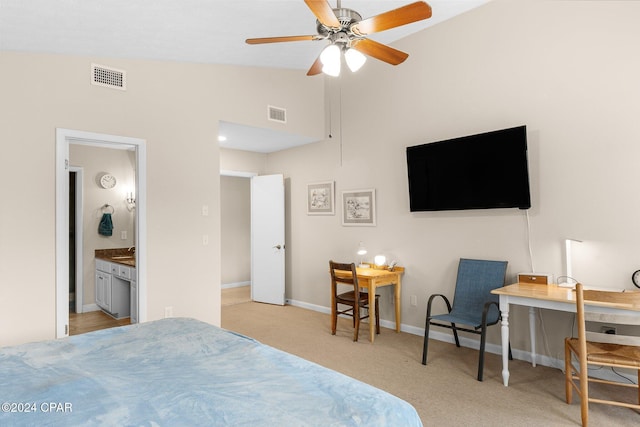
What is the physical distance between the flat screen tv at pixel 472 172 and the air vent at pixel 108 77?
2936 mm

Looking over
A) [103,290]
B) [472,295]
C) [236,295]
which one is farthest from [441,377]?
[103,290]

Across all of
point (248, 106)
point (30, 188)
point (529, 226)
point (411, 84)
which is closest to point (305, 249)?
point (248, 106)

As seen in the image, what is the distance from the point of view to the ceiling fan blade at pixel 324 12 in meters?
1.90

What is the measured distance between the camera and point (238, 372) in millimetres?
1558

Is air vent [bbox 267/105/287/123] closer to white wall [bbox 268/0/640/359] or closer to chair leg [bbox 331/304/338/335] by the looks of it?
white wall [bbox 268/0/640/359]

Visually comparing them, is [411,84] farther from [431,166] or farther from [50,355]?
[50,355]

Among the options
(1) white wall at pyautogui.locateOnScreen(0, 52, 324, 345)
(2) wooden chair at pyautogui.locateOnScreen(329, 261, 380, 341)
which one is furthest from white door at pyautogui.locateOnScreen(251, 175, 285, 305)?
(2) wooden chair at pyautogui.locateOnScreen(329, 261, 380, 341)

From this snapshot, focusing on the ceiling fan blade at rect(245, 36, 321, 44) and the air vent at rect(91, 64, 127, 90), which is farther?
the air vent at rect(91, 64, 127, 90)

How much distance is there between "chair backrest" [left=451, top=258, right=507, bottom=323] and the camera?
352cm

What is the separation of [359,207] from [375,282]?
3.66 feet

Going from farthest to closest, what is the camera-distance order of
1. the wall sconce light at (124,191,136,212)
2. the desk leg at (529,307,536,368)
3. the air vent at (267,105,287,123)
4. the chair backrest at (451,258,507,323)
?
the wall sconce light at (124,191,136,212) → the air vent at (267,105,287,123) → the chair backrest at (451,258,507,323) → the desk leg at (529,307,536,368)

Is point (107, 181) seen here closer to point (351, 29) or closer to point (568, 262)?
point (351, 29)

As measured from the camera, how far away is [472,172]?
3.69m

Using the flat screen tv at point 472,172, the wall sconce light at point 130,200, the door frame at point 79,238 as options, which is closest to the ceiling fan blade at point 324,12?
the flat screen tv at point 472,172
